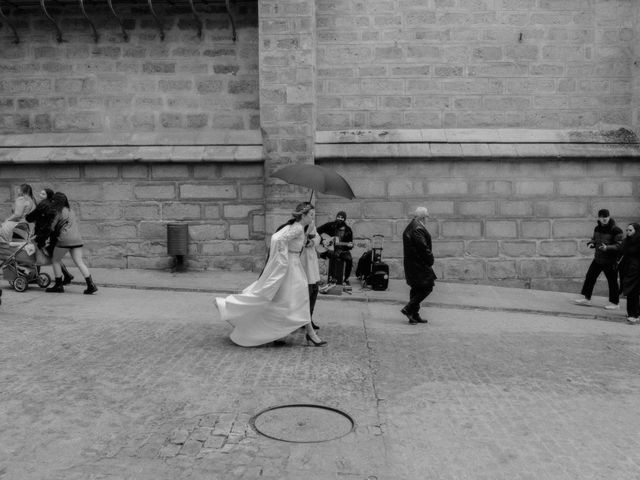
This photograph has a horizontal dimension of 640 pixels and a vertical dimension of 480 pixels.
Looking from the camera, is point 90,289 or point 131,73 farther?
point 131,73

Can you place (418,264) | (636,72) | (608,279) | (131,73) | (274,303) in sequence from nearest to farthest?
(274,303)
(418,264)
(608,279)
(636,72)
(131,73)

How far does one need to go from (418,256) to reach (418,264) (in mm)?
114

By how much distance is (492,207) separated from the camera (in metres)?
13.3

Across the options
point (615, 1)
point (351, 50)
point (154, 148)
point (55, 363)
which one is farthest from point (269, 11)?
point (55, 363)

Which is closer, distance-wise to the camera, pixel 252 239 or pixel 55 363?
pixel 55 363

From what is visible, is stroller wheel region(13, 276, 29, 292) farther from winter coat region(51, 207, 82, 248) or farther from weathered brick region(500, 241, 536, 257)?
weathered brick region(500, 241, 536, 257)

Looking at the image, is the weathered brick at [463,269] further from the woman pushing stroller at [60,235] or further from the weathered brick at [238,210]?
the woman pushing stroller at [60,235]

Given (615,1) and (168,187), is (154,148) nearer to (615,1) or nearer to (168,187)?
(168,187)

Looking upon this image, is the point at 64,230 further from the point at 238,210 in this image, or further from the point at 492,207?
the point at 492,207

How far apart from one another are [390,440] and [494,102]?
10.1 meters

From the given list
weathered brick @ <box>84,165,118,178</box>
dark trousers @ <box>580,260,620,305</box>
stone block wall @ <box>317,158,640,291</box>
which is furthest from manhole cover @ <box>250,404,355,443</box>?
weathered brick @ <box>84,165,118,178</box>

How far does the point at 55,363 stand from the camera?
6.70 metres

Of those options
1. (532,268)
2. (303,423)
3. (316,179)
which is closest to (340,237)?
(532,268)

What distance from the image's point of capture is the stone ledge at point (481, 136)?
520 inches
